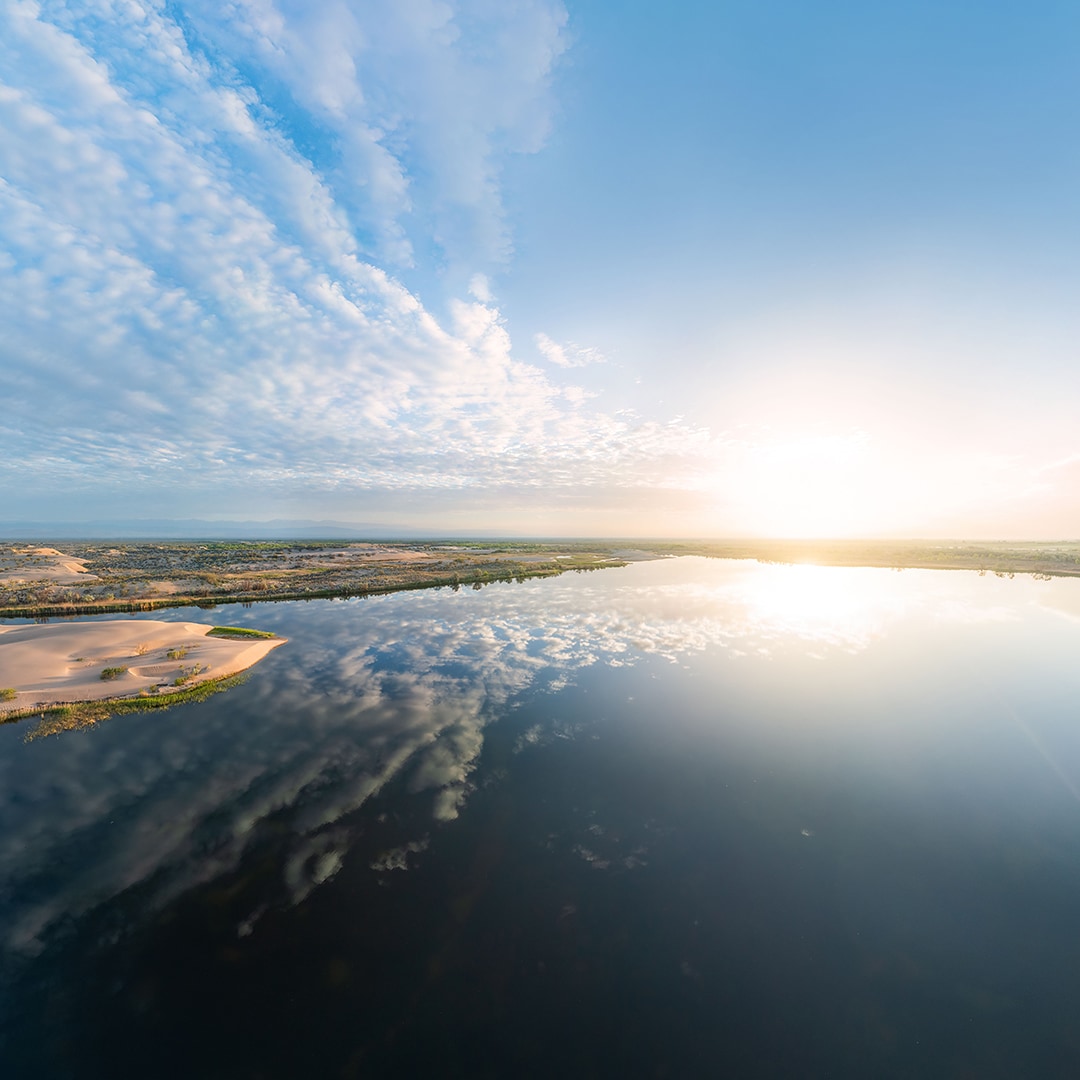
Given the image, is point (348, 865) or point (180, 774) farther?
point (180, 774)

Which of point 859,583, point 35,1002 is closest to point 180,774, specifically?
point 35,1002

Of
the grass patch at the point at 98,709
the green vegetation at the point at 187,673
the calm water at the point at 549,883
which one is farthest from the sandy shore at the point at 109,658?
the calm water at the point at 549,883

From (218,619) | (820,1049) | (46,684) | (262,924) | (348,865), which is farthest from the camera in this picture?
(218,619)

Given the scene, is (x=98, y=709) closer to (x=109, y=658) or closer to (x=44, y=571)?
(x=109, y=658)

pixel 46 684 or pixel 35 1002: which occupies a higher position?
pixel 46 684

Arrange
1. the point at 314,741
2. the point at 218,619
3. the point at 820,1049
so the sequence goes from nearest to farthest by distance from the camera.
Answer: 1. the point at 820,1049
2. the point at 314,741
3. the point at 218,619

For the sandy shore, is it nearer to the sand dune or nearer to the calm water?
the calm water

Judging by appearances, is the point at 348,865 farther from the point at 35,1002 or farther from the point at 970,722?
the point at 970,722

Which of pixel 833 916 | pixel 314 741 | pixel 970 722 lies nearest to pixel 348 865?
pixel 314 741
